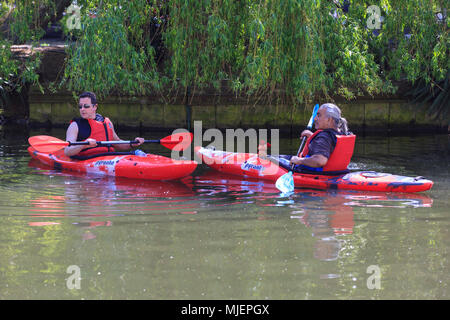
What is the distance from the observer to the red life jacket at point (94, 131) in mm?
8547

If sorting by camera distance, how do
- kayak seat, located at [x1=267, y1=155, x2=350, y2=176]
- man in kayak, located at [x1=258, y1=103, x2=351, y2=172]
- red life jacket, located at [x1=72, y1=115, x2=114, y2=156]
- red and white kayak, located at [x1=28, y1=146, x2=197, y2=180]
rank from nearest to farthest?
man in kayak, located at [x1=258, y1=103, x2=351, y2=172] < kayak seat, located at [x1=267, y1=155, x2=350, y2=176] < red and white kayak, located at [x1=28, y1=146, x2=197, y2=180] < red life jacket, located at [x1=72, y1=115, x2=114, y2=156]

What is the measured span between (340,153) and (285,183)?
69cm

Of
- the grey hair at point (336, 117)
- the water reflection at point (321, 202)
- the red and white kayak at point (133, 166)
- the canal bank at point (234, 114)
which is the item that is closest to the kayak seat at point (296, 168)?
the water reflection at point (321, 202)

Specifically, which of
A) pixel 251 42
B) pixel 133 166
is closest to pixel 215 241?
pixel 133 166

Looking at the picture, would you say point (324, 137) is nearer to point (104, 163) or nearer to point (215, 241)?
point (215, 241)

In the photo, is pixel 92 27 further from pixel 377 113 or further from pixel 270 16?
Result: pixel 377 113

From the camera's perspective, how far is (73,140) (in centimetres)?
847

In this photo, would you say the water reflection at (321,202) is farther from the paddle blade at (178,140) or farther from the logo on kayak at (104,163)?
the logo on kayak at (104,163)

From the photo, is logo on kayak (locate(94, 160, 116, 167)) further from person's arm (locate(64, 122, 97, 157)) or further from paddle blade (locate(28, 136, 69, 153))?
paddle blade (locate(28, 136, 69, 153))

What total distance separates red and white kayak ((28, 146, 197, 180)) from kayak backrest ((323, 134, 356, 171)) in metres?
1.63

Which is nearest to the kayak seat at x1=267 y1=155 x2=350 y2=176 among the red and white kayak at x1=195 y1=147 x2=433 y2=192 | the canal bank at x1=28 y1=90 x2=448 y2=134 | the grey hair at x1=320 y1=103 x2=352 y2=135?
the red and white kayak at x1=195 y1=147 x2=433 y2=192

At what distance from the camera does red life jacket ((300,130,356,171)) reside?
285 inches

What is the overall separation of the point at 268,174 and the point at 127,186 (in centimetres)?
167

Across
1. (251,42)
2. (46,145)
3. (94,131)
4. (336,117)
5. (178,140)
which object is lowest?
(46,145)
